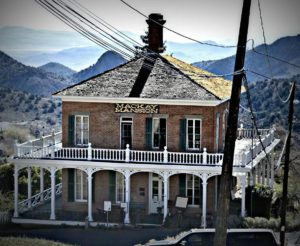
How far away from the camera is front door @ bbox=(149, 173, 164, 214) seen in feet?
106

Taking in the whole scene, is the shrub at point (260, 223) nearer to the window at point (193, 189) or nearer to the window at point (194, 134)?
the window at point (193, 189)

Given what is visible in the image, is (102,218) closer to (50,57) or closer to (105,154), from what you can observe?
(105,154)

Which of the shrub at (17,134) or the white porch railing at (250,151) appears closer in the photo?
the white porch railing at (250,151)

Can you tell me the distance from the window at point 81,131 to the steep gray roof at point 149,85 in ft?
4.29

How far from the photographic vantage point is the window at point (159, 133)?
105 ft

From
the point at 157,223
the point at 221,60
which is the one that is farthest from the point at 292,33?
the point at 157,223

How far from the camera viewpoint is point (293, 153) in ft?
177

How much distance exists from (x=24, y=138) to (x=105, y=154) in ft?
134

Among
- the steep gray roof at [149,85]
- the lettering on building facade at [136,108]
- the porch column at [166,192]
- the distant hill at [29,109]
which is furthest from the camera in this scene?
the distant hill at [29,109]

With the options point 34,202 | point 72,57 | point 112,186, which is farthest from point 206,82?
point 72,57

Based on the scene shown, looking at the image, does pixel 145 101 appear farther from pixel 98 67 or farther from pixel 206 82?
pixel 98 67

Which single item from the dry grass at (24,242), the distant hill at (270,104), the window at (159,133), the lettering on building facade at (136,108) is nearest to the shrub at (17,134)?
the distant hill at (270,104)

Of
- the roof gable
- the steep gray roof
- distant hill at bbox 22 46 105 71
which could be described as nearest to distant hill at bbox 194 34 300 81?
distant hill at bbox 22 46 105 71

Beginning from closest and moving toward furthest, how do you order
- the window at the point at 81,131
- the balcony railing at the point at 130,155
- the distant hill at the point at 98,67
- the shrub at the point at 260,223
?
the shrub at the point at 260,223
the balcony railing at the point at 130,155
the window at the point at 81,131
the distant hill at the point at 98,67
